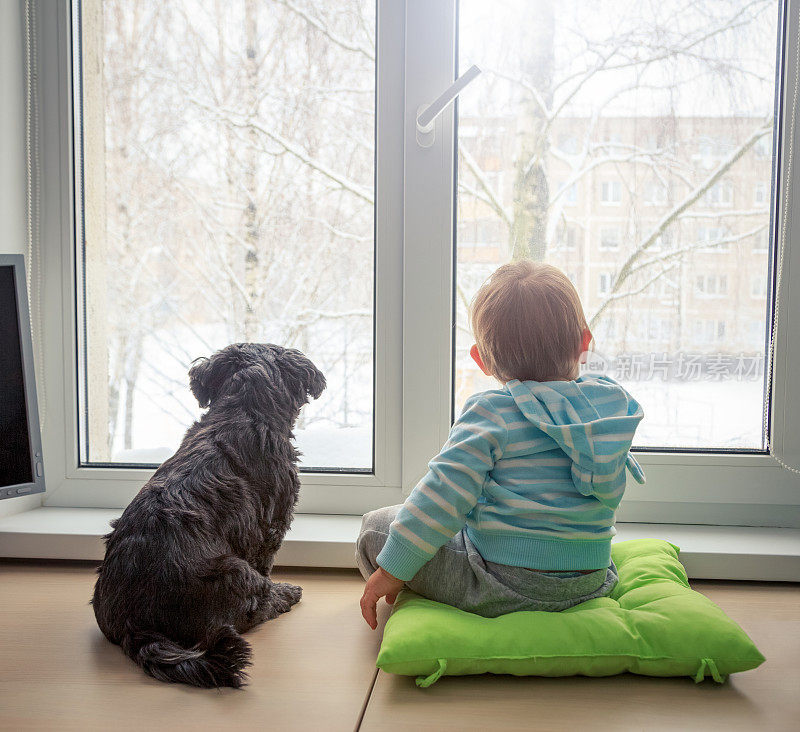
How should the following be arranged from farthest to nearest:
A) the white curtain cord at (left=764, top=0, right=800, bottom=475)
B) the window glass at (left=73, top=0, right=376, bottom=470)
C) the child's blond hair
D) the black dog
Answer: the window glass at (left=73, top=0, right=376, bottom=470)
the white curtain cord at (left=764, top=0, right=800, bottom=475)
the child's blond hair
the black dog

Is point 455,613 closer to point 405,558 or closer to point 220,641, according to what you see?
point 405,558

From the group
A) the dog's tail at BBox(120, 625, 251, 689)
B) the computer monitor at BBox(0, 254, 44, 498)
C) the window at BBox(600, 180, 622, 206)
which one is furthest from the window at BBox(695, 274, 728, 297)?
the computer monitor at BBox(0, 254, 44, 498)

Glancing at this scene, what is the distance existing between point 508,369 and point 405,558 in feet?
1.19

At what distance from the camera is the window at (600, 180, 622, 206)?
1.70 metres

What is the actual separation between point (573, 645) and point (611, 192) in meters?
1.04

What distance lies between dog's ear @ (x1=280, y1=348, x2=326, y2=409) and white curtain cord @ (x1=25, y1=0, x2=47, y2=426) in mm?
765

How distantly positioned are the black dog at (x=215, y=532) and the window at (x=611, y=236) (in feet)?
2.49

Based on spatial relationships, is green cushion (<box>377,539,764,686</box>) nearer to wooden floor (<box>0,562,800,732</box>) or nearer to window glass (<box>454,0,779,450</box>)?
wooden floor (<box>0,562,800,732</box>)

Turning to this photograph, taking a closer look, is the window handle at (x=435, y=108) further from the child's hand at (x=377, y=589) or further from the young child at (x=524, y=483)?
the child's hand at (x=377, y=589)

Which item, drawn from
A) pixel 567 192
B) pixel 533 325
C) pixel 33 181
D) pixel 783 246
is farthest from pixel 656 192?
pixel 33 181

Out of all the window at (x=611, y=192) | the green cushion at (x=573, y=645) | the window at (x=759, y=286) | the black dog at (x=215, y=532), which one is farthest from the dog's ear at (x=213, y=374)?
the window at (x=759, y=286)

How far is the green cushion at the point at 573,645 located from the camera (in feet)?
3.54

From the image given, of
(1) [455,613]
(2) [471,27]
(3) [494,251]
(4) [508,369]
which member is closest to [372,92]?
(2) [471,27]

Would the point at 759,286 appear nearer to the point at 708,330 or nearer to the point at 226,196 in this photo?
the point at 708,330
